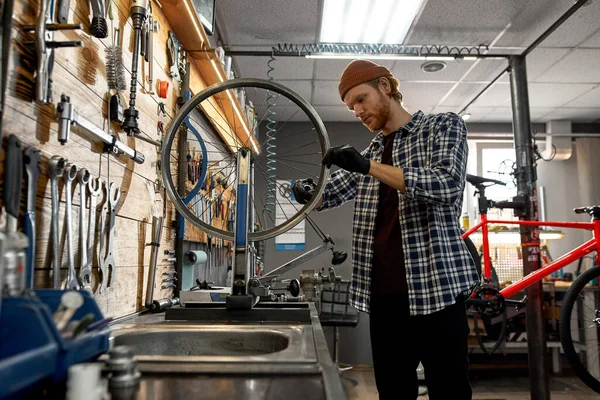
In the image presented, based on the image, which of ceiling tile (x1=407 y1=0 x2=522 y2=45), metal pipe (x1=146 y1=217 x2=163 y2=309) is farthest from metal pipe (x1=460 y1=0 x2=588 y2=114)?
metal pipe (x1=146 y1=217 x2=163 y2=309)

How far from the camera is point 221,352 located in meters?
0.98

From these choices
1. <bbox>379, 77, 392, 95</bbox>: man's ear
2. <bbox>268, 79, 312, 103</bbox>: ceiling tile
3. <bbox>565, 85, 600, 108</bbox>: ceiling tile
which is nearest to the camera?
<bbox>379, 77, 392, 95</bbox>: man's ear

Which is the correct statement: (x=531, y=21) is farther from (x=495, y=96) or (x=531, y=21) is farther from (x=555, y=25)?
(x=495, y=96)

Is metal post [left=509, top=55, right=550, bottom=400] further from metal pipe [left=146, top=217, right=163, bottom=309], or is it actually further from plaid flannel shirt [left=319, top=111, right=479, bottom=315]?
metal pipe [left=146, top=217, right=163, bottom=309]

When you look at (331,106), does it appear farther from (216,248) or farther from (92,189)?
(92,189)

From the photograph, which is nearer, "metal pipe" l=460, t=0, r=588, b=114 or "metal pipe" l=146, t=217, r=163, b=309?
"metal pipe" l=146, t=217, r=163, b=309

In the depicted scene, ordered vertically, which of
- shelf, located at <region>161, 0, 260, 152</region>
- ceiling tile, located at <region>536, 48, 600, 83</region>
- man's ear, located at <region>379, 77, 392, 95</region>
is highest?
ceiling tile, located at <region>536, 48, 600, 83</region>

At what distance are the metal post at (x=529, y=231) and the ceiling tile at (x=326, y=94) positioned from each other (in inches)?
57.6

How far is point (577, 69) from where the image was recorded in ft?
12.0

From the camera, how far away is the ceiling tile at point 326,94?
391 cm

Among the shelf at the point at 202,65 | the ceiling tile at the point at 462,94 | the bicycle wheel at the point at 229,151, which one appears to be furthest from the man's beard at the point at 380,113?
the ceiling tile at the point at 462,94

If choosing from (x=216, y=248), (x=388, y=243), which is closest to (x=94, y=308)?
(x=388, y=243)

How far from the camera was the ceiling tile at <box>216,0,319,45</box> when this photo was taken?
2693 mm

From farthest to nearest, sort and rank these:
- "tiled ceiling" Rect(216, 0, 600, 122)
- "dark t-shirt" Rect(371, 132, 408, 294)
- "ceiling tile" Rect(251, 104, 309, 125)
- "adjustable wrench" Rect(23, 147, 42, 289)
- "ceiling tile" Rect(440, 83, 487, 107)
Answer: "ceiling tile" Rect(251, 104, 309, 125) → "ceiling tile" Rect(440, 83, 487, 107) → "tiled ceiling" Rect(216, 0, 600, 122) → "dark t-shirt" Rect(371, 132, 408, 294) → "adjustable wrench" Rect(23, 147, 42, 289)
